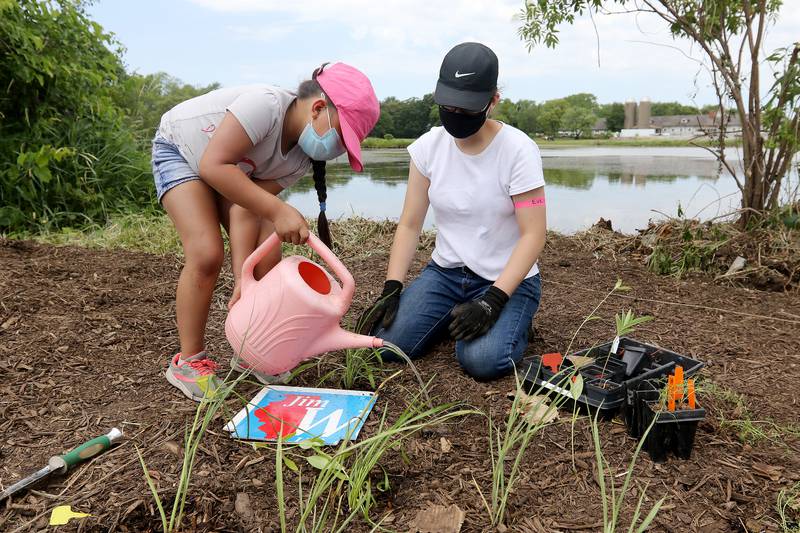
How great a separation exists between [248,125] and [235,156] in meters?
0.11

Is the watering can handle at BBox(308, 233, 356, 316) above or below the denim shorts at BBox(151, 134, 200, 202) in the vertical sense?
below

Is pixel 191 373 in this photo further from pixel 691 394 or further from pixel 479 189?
pixel 691 394

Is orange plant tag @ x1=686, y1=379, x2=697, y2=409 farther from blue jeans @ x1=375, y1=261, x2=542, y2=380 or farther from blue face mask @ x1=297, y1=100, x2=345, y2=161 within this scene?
blue face mask @ x1=297, y1=100, x2=345, y2=161

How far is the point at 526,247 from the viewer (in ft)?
7.10

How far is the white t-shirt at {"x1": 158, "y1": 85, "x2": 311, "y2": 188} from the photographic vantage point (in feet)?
6.11

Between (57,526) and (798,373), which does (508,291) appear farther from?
(57,526)

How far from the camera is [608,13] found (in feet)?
12.5

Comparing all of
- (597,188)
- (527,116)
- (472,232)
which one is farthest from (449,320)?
(597,188)

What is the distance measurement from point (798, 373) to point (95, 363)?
8.78 feet

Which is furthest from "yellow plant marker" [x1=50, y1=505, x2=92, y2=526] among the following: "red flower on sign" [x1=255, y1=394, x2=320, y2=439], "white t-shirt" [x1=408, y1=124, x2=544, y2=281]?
"white t-shirt" [x1=408, y1=124, x2=544, y2=281]

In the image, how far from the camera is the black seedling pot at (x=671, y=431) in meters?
1.55

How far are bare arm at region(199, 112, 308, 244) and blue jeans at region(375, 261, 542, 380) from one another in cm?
72

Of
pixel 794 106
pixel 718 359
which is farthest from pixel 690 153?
pixel 718 359

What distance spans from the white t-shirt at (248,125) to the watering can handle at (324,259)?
0.34 m
